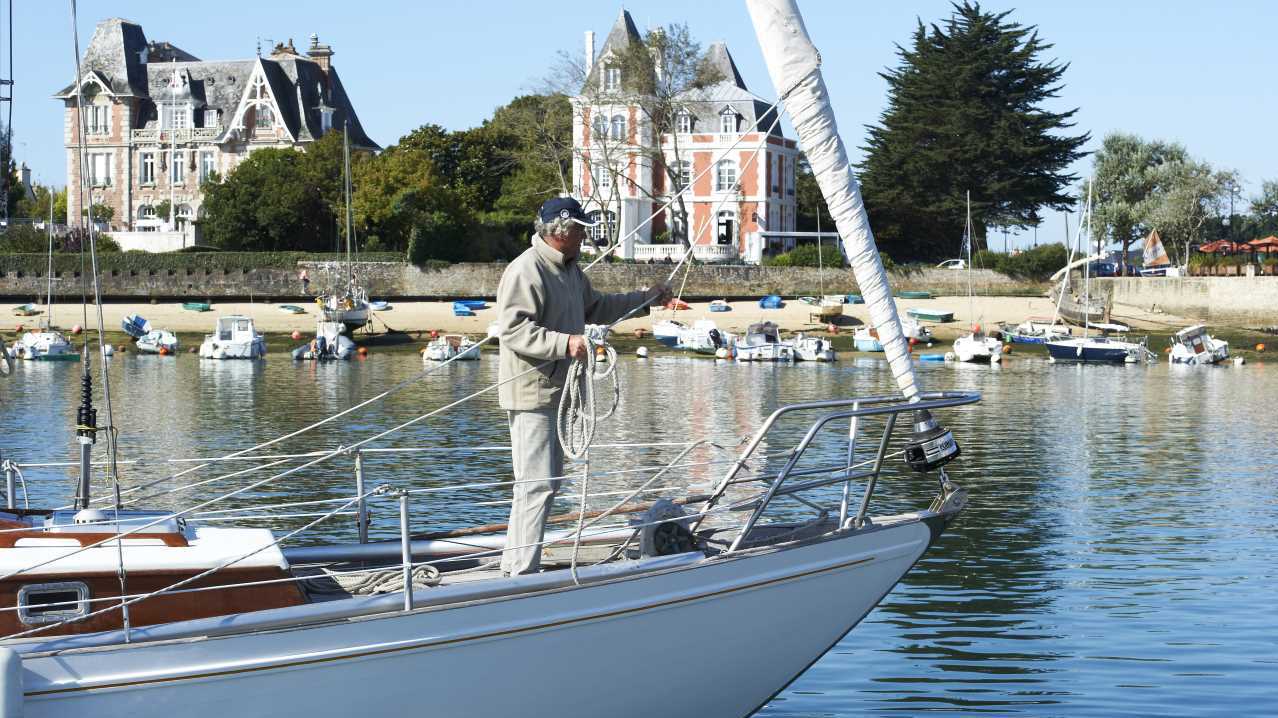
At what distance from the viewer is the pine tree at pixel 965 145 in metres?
65.9

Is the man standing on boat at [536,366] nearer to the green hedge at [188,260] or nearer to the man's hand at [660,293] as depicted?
the man's hand at [660,293]

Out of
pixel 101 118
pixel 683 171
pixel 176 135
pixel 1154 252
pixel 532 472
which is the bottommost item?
pixel 532 472

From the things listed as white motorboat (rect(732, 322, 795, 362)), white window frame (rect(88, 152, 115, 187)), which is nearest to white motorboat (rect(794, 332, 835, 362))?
white motorboat (rect(732, 322, 795, 362))

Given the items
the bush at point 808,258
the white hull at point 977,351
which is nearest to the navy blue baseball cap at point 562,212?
the white hull at point 977,351

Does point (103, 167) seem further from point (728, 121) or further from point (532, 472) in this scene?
point (532, 472)

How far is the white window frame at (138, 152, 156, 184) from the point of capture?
75125 mm

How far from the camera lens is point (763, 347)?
4650cm

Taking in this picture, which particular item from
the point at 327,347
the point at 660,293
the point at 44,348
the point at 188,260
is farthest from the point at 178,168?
the point at 660,293

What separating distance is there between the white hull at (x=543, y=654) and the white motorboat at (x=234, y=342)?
41067 millimetres

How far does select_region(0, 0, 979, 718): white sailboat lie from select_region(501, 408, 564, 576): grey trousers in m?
0.26

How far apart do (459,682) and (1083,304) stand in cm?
5498

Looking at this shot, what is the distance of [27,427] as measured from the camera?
24188mm

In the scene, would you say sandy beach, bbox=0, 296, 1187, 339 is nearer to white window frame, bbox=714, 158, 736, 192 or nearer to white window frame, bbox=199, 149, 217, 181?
white window frame, bbox=714, 158, 736, 192

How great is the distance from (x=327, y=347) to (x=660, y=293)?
40.0 m
